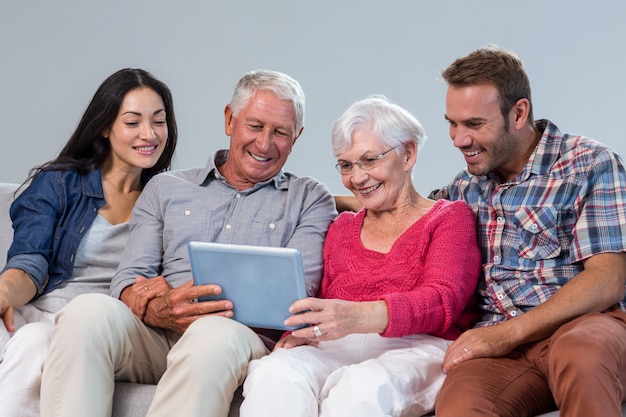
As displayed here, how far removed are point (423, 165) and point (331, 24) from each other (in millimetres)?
760

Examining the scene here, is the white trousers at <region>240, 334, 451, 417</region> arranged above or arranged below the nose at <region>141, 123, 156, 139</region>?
below

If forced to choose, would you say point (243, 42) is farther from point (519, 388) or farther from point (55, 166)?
point (519, 388)

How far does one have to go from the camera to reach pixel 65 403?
217 cm

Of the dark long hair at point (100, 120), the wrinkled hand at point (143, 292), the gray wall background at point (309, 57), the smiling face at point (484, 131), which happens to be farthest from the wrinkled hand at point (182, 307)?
the gray wall background at point (309, 57)

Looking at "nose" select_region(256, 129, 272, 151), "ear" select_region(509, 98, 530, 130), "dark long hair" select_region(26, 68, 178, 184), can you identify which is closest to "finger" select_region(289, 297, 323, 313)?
"nose" select_region(256, 129, 272, 151)

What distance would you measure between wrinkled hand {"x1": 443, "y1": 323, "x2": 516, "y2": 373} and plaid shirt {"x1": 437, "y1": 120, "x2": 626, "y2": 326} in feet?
0.62

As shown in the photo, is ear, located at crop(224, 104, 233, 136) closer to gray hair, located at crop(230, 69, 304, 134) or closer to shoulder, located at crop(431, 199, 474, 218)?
gray hair, located at crop(230, 69, 304, 134)

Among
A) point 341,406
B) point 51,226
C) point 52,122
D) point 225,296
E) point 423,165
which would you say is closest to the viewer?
point 341,406

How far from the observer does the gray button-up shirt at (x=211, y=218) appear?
2.64 meters

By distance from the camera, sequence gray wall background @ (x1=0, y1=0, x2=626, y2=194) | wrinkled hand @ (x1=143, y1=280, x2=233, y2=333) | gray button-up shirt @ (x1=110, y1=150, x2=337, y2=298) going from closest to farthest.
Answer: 1. wrinkled hand @ (x1=143, y1=280, x2=233, y2=333)
2. gray button-up shirt @ (x1=110, y1=150, x2=337, y2=298)
3. gray wall background @ (x1=0, y1=0, x2=626, y2=194)

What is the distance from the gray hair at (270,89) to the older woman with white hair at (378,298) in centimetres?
27

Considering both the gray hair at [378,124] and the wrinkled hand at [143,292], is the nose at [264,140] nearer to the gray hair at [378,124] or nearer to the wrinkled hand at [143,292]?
the gray hair at [378,124]

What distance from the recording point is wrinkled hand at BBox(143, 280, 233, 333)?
230cm

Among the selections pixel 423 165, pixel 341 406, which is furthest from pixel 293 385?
pixel 423 165
